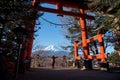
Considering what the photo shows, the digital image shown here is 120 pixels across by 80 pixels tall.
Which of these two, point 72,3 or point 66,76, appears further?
point 72,3

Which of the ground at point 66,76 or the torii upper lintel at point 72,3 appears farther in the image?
the torii upper lintel at point 72,3

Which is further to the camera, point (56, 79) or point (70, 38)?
point (70, 38)

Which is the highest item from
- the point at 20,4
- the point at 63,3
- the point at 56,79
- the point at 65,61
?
the point at 63,3

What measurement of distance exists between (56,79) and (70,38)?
11.5 meters

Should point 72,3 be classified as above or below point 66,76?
above

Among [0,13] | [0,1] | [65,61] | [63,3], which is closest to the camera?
[0,1]

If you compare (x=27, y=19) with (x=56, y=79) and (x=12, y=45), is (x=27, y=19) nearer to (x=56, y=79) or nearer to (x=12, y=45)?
(x=12, y=45)

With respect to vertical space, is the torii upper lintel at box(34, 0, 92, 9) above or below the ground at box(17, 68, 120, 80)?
above

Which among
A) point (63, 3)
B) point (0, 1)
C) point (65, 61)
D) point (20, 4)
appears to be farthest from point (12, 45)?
point (65, 61)

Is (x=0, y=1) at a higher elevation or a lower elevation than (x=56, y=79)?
higher

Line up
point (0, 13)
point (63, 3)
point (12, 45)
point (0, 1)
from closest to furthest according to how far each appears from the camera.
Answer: point (0, 1) → point (0, 13) → point (12, 45) → point (63, 3)

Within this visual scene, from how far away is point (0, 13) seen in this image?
728 cm

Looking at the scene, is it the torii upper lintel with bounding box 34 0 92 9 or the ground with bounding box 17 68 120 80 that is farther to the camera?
the torii upper lintel with bounding box 34 0 92 9

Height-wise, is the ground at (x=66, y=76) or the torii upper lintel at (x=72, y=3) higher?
the torii upper lintel at (x=72, y=3)
